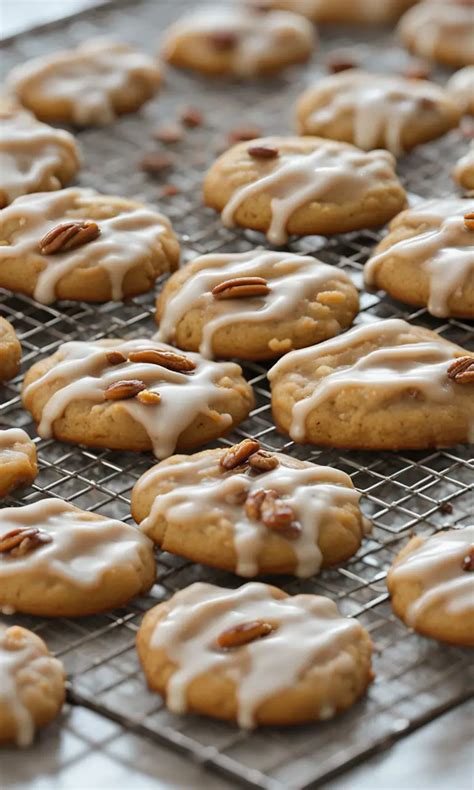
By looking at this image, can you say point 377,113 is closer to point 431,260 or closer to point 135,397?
point 431,260

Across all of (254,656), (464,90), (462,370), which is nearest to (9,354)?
(462,370)

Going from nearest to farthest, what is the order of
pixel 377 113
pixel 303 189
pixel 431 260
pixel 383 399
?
pixel 383 399 < pixel 431 260 < pixel 303 189 < pixel 377 113

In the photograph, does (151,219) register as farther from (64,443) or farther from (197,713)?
(197,713)

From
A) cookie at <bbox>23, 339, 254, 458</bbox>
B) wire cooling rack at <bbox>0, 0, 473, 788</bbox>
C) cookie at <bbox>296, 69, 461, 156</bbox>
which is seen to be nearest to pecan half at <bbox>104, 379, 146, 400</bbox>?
cookie at <bbox>23, 339, 254, 458</bbox>

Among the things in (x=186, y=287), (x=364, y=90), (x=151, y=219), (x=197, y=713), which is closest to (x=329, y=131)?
(x=364, y=90)

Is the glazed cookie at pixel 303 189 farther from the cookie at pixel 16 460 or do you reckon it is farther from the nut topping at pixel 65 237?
the cookie at pixel 16 460

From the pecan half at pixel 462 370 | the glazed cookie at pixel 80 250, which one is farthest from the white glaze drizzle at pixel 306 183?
the pecan half at pixel 462 370
